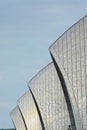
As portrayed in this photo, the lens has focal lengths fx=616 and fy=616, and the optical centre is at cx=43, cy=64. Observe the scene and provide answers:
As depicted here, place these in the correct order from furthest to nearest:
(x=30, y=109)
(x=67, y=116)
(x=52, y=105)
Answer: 1. (x=30, y=109)
2. (x=52, y=105)
3. (x=67, y=116)

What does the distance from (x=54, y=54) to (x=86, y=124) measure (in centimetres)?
720

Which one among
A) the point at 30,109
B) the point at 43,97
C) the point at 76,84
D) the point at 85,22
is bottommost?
the point at 30,109

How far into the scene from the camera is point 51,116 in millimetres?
72375

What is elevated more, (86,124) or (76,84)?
(76,84)

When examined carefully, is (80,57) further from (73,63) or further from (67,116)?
(67,116)

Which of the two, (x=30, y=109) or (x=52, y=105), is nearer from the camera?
(x=52, y=105)

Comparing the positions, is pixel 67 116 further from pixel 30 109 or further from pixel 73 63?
pixel 30 109

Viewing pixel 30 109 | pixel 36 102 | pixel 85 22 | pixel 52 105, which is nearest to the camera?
pixel 85 22

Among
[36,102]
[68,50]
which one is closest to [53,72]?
[36,102]

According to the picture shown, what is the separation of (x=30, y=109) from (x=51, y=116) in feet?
53.1

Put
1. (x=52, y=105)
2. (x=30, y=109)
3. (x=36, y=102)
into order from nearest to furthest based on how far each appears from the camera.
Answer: (x=52, y=105) → (x=36, y=102) → (x=30, y=109)

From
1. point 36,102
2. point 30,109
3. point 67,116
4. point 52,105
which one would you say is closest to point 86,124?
point 67,116

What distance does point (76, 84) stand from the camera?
187ft

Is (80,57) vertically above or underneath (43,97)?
above
